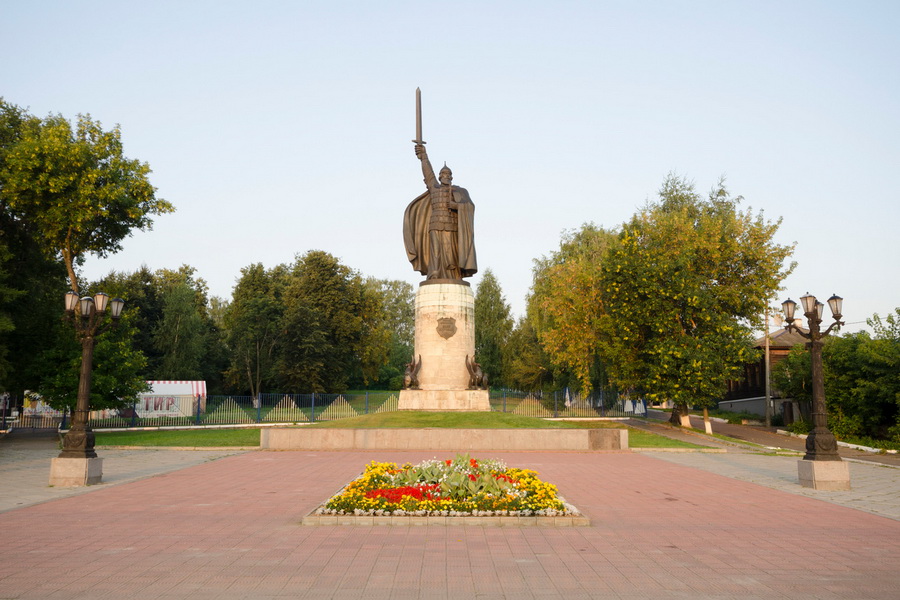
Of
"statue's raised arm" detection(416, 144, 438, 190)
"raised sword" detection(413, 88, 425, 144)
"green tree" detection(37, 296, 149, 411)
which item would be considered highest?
"raised sword" detection(413, 88, 425, 144)

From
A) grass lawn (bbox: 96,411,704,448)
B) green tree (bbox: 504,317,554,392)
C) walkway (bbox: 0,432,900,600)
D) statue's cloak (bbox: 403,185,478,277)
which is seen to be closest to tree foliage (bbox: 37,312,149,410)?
grass lawn (bbox: 96,411,704,448)

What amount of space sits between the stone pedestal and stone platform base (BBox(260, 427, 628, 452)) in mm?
3097

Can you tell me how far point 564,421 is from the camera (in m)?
34.6

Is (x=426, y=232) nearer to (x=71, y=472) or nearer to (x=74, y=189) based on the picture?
(x=74, y=189)

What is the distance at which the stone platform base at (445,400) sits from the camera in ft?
79.1

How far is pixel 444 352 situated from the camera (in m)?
24.7

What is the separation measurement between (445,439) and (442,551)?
1354 centimetres

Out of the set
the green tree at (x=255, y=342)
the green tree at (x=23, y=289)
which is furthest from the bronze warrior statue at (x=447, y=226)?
the green tree at (x=255, y=342)

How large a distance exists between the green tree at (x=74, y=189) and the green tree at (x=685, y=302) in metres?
20.9

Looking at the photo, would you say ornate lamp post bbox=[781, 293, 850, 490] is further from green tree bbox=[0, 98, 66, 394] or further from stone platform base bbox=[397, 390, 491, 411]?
green tree bbox=[0, 98, 66, 394]

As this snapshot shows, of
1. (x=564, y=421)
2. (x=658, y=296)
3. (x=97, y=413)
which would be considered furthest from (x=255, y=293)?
(x=658, y=296)

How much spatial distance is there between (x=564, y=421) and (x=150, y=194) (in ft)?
74.5

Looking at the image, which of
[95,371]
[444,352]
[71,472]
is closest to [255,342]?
[95,371]

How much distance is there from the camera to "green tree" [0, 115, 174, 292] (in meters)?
24.3
